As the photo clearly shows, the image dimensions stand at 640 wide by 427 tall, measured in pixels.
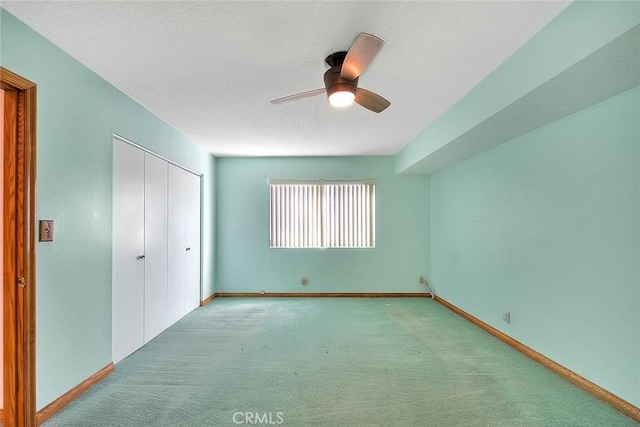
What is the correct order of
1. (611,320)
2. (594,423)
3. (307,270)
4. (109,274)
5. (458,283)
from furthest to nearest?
1. (307,270)
2. (458,283)
3. (109,274)
4. (611,320)
5. (594,423)

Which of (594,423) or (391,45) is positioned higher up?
(391,45)

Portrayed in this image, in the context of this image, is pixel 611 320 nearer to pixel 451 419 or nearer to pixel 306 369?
pixel 451 419

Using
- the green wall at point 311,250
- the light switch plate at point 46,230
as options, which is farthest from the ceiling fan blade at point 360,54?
the green wall at point 311,250

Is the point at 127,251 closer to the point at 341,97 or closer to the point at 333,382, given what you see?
the point at 333,382

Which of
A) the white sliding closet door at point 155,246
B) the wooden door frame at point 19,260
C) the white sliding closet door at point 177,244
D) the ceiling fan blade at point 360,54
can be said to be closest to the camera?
the ceiling fan blade at point 360,54

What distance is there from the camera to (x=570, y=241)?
2588 mm

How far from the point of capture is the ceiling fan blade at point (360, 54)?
69.2 inches

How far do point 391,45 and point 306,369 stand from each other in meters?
2.59

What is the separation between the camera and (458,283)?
4.57 meters

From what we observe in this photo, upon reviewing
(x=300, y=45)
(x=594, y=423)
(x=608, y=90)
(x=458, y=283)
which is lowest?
(x=594, y=423)

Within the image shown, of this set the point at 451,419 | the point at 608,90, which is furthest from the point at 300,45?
the point at 451,419

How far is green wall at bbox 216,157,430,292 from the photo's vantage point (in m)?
5.56

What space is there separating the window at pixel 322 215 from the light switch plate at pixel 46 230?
3639mm

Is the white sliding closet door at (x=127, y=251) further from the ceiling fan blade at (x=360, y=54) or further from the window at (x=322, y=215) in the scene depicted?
the window at (x=322, y=215)
